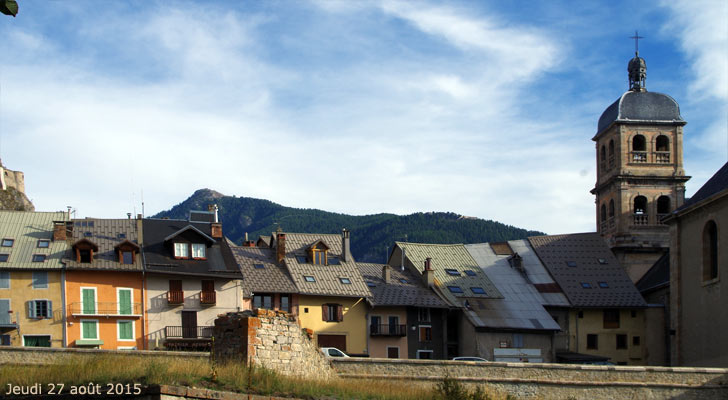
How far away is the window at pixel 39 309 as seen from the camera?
176 ft

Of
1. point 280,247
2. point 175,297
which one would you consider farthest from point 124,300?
point 280,247

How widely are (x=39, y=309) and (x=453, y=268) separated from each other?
28744 mm

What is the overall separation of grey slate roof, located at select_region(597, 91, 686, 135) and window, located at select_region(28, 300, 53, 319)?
144 ft

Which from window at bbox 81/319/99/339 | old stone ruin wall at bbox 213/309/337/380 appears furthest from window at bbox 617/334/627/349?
old stone ruin wall at bbox 213/309/337/380

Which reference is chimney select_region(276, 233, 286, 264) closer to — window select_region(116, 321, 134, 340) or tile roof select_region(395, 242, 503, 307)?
tile roof select_region(395, 242, 503, 307)

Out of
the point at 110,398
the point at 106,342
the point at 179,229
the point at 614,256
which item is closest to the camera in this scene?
the point at 110,398

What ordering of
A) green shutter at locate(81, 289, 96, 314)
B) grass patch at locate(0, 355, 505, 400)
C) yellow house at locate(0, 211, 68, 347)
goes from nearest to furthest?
1. grass patch at locate(0, 355, 505, 400)
2. yellow house at locate(0, 211, 68, 347)
3. green shutter at locate(81, 289, 96, 314)

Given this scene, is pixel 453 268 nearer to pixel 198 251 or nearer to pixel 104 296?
pixel 198 251

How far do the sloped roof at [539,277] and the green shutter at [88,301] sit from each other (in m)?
A: 29.1

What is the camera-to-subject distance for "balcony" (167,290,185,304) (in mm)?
56019

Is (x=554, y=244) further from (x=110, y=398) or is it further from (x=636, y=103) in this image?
(x=110, y=398)

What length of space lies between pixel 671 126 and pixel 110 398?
201 feet

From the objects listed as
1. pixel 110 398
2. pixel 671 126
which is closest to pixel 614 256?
pixel 671 126

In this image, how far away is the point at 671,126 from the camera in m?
76.6
